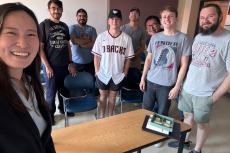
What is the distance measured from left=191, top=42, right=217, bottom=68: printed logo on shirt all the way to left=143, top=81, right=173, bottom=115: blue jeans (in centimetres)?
46

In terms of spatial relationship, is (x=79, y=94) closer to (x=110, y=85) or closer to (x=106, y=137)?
(x=110, y=85)

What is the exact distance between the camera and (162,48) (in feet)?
8.05

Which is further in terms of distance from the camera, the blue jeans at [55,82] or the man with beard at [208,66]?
the blue jeans at [55,82]

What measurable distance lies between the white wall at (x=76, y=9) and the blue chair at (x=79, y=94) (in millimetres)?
1731

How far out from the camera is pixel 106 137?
1688 millimetres

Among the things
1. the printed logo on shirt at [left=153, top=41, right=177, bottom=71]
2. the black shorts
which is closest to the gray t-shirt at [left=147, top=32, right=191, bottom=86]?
the printed logo on shirt at [left=153, top=41, right=177, bottom=71]

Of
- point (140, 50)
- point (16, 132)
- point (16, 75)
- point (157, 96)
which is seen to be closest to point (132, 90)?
point (157, 96)

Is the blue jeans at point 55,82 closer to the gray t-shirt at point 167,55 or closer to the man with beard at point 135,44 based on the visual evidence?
the man with beard at point 135,44

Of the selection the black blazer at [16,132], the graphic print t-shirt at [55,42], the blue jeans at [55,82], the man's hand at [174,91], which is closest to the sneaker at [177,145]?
the man's hand at [174,91]

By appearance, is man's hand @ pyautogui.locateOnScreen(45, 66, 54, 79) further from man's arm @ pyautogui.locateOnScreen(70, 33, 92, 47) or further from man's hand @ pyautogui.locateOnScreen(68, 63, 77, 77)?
man's arm @ pyautogui.locateOnScreen(70, 33, 92, 47)

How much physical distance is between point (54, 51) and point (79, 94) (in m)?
0.66

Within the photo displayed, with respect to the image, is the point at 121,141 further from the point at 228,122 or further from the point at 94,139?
the point at 228,122

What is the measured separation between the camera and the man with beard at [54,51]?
279cm

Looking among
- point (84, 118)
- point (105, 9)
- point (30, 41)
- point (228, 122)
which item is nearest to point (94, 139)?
point (30, 41)
